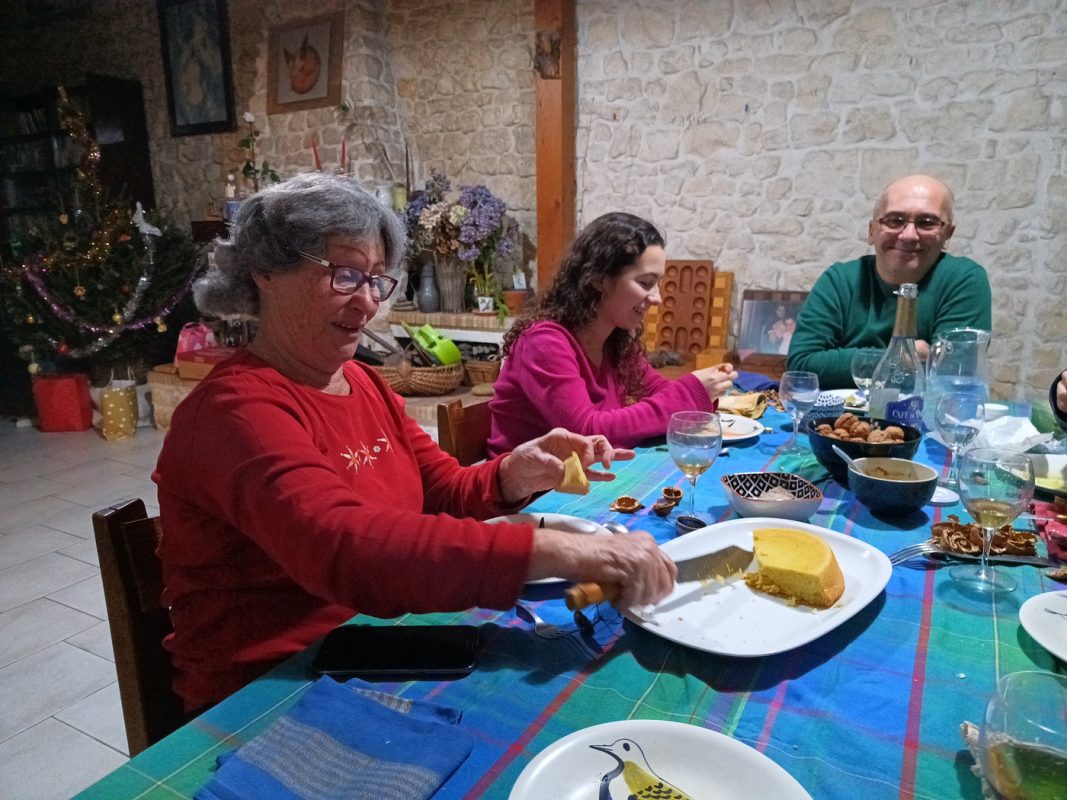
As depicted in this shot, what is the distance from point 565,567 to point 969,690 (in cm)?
49

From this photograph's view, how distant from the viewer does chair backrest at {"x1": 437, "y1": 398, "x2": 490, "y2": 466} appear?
181 centimetres

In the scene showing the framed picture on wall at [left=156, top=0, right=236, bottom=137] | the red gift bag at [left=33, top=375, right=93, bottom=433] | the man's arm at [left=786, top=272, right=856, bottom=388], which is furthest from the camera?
the framed picture on wall at [left=156, top=0, right=236, bottom=137]

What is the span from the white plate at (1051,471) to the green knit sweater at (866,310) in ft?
3.47

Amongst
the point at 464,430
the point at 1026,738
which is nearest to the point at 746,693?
the point at 1026,738

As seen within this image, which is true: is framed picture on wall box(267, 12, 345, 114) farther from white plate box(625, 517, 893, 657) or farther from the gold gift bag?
white plate box(625, 517, 893, 657)

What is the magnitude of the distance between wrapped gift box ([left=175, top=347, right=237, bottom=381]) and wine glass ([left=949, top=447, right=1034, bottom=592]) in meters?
4.73

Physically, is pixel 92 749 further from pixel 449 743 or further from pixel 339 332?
pixel 449 743

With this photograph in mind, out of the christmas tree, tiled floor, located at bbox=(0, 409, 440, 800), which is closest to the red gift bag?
the christmas tree

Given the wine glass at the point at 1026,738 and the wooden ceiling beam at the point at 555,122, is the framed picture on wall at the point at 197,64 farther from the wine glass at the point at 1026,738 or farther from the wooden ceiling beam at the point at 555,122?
the wine glass at the point at 1026,738

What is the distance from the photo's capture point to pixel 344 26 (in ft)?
15.8

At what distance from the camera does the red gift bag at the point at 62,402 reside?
4988 mm

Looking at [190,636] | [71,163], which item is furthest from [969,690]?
[71,163]

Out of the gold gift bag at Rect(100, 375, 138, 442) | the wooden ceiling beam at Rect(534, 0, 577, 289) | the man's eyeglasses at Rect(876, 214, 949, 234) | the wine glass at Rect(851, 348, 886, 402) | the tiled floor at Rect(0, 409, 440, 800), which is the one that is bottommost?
the tiled floor at Rect(0, 409, 440, 800)

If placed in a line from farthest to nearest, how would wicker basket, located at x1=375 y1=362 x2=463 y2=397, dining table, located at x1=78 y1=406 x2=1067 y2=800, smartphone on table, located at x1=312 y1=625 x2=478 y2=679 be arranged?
wicker basket, located at x1=375 y1=362 x2=463 y2=397, smartphone on table, located at x1=312 y1=625 x2=478 y2=679, dining table, located at x1=78 y1=406 x2=1067 y2=800
